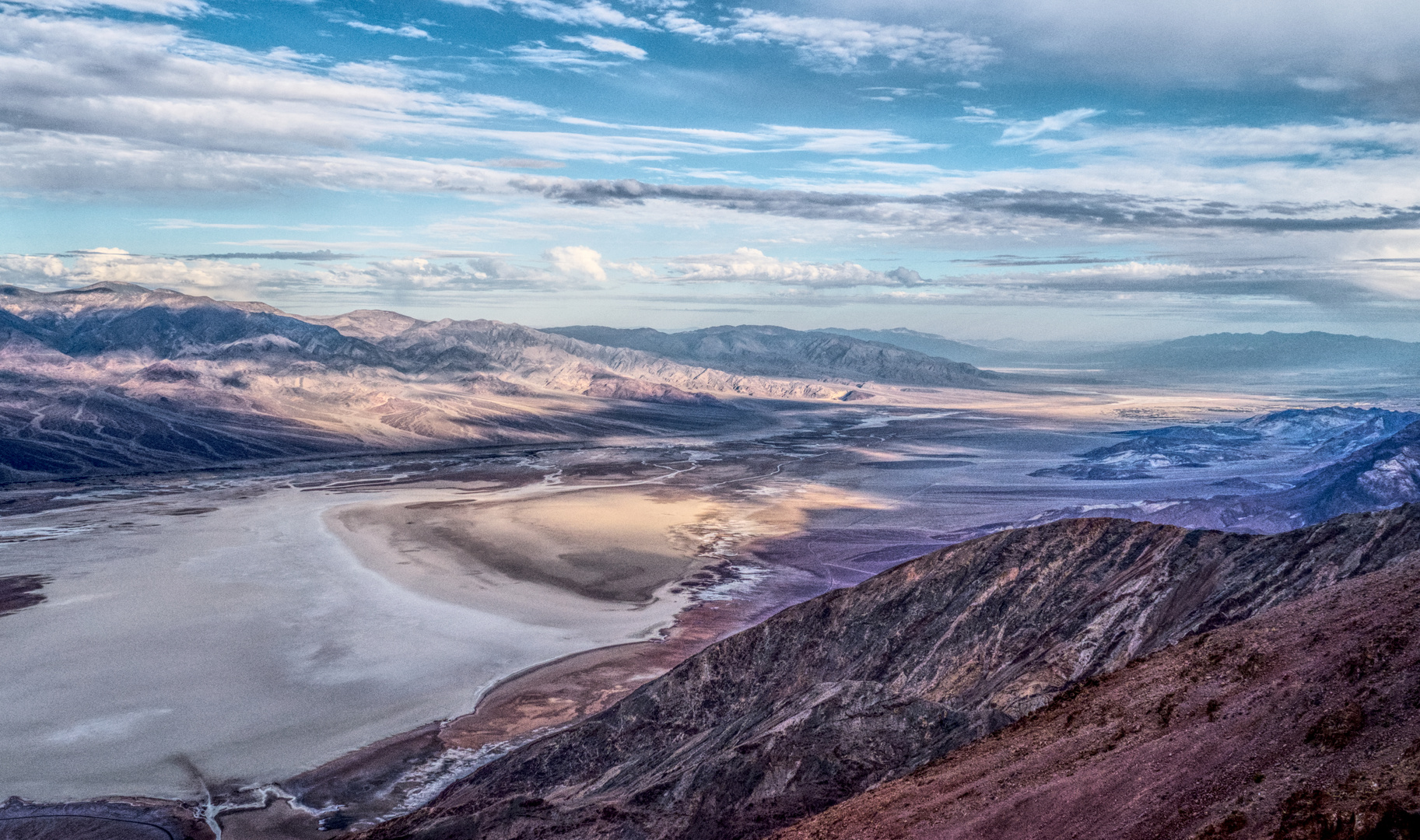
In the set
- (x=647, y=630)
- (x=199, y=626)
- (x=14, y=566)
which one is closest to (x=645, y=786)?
(x=647, y=630)

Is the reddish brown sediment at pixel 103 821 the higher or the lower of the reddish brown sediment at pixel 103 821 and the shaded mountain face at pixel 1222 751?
the lower

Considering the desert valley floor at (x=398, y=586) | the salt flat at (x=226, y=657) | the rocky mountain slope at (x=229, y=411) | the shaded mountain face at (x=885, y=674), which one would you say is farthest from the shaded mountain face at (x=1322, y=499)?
the rocky mountain slope at (x=229, y=411)

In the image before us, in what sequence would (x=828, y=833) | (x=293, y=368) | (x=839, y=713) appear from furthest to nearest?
(x=293, y=368) → (x=839, y=713) → (x=828, y=833)

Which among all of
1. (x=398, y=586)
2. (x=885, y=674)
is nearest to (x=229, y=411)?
(x=398, y=586)

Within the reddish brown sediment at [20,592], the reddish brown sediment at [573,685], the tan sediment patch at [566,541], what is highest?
the reddish brown sediment at [573,685]

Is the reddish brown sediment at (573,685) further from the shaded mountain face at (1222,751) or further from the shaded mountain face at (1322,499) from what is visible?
the shaded mountain face at (1322,499)

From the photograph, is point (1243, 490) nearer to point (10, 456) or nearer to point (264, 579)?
point (264, 579)
